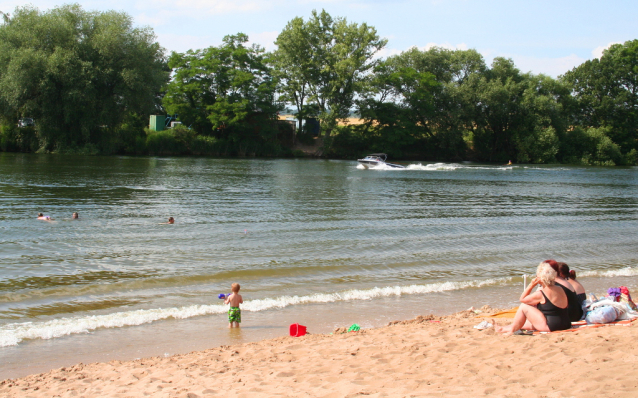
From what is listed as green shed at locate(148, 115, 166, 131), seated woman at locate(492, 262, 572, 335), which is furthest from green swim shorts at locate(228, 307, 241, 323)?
green shed at locate(148, 115, 166, 131)

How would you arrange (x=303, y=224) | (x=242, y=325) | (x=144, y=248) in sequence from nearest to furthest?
(x=242, y=325), (x=144, y=248), (x=303, y=224)

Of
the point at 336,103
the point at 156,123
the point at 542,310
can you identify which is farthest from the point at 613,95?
the point at 542,310

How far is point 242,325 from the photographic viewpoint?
9195mm

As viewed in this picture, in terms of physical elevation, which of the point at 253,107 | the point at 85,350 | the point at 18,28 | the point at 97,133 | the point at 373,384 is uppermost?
the point at 18,28

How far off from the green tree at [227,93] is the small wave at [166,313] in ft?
172

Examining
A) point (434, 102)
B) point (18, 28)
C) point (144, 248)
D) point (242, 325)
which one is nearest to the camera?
point (242, 325)

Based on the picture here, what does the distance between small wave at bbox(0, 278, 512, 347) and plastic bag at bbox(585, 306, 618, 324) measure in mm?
4060

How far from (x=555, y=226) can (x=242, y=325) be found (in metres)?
16.1

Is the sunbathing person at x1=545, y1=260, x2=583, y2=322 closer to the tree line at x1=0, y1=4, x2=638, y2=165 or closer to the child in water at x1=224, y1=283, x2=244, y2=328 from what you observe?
the child in water at x1=224, y1=283, x2=244, y2=328

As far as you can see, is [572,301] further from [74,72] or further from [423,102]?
[423,102]

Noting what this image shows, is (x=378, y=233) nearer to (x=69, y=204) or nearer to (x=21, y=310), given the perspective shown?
(x=21, y=310)

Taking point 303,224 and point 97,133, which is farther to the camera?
point 97,133

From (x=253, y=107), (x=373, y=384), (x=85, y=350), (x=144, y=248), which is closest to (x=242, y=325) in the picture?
(x=85, y=350)

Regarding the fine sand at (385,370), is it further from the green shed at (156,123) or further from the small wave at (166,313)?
the green shed at (156,123)
